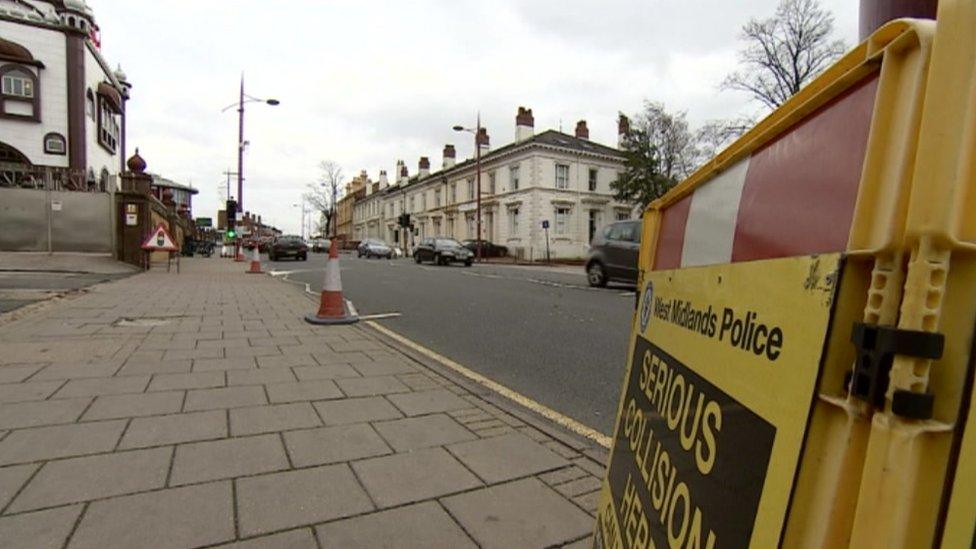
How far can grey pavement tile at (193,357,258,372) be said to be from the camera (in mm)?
4852

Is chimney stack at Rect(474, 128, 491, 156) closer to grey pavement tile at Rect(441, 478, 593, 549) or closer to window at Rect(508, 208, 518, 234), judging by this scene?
window at Rect(508, 208, 518, 234)

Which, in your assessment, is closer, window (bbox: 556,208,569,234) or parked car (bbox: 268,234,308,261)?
parked car (bbox: 268,234,308,261)

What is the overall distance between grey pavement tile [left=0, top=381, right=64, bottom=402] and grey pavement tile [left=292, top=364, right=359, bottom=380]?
1.75 m

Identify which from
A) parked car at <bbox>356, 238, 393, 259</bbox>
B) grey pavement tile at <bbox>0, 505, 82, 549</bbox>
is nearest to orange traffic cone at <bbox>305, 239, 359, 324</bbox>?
grey pavement tile at <bbox>0, 505, 82, 549</bbox>

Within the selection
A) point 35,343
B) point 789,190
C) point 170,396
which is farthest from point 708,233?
point 35,343

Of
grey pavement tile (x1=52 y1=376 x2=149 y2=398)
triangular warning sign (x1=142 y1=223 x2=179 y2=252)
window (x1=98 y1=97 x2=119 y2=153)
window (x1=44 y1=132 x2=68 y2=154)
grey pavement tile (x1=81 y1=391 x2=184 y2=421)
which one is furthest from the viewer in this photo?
window (x1=98 y1=97 x2=119 y2=153)

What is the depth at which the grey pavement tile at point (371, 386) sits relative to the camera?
4.24 m

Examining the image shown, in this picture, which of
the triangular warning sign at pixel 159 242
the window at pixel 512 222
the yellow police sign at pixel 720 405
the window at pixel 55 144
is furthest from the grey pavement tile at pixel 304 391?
the window at pixel 512 222

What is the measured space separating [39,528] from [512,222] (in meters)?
42.3

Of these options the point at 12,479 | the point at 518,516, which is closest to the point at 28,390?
the point at 12,479

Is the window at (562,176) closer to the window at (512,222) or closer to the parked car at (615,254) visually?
the window at (512,222)

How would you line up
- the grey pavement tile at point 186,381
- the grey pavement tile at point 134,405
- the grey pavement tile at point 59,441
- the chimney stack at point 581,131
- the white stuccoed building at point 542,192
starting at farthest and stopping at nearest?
the chimney stack at point 581,131
the white stuccoed building at point 542,192
the grey pavement tile at point 186,381
the grey pavement tile at point 134,405
the grey pavement tile at point 59,441

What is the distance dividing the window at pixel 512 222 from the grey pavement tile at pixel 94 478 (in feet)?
134

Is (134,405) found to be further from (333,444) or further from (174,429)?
(333,444)
